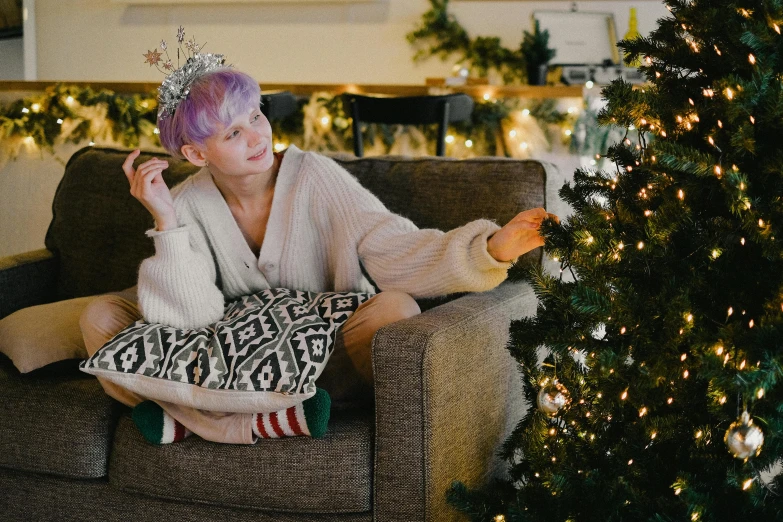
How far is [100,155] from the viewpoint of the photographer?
250cm

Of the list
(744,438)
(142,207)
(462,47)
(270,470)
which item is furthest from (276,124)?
(744,438)

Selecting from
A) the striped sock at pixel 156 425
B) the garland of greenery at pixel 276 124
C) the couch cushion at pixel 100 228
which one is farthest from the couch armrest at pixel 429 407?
the garland of greenery at pixel 276 124

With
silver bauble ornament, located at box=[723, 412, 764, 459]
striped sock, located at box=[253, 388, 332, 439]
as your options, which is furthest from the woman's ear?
silver bauble ornament, located at box=[723, 412, 764, 459]

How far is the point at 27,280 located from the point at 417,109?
1615 millimetres

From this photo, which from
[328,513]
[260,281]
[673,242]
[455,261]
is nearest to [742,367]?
[673,242]

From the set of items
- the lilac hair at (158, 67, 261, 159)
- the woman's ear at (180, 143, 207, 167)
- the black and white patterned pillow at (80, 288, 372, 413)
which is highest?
the lilac hair at (158, 67, 261, 159)

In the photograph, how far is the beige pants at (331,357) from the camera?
1606 millimetres

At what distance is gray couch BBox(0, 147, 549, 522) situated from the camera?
149 cm

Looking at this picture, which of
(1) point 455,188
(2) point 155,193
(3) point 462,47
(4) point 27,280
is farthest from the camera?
(3) point 462,47

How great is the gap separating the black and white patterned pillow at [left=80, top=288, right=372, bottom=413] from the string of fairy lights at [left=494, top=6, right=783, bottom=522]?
1.47 ft

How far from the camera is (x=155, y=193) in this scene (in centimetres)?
183

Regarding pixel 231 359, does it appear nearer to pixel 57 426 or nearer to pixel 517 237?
pixel 57 426

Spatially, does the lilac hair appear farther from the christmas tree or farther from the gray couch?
the christmas tree

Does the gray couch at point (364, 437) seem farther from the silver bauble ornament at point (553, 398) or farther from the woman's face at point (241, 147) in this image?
the woman's face at point (241, 147)
